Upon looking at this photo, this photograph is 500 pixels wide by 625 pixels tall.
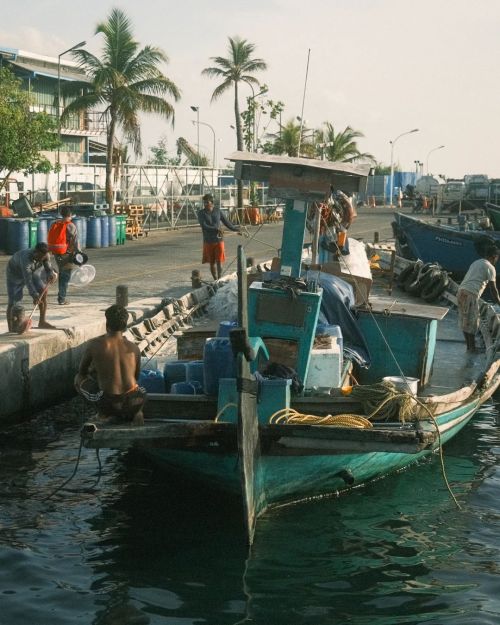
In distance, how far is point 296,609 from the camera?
762 cm

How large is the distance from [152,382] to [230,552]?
7.31ft

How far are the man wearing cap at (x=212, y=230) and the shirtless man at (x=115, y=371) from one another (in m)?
10.7

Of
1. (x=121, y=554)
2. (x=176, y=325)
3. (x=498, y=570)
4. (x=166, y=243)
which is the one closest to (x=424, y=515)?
(x=498, y=570)

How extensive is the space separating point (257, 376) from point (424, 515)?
2.27 metres

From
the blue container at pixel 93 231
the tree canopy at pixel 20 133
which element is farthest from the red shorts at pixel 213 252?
the blue container at pixel 93 231

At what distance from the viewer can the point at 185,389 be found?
32.6 ft

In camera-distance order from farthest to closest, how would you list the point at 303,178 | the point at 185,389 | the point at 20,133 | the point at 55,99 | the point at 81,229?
the point at 55,99
the point at 81,229
the point at 20,133
the point at 303,178
the point at 185,389

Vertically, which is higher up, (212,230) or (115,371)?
(212,230)


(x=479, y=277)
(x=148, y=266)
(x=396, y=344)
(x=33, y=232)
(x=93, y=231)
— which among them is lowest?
(x=148, y=266)

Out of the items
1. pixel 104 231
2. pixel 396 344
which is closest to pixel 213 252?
pixel 396 344

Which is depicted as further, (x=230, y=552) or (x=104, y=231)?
(x=104, y=231)

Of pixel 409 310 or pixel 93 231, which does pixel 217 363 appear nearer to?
pixel 409 310

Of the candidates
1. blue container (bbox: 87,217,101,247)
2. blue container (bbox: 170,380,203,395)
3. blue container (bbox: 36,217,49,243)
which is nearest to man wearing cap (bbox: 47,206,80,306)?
blue container (bbox: 170,380,203,395)

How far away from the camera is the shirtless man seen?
8617 mm
